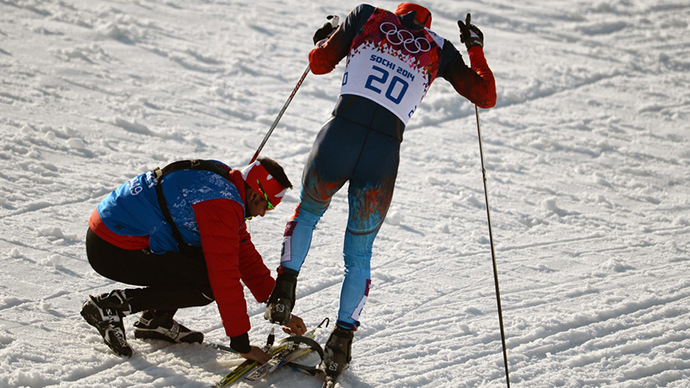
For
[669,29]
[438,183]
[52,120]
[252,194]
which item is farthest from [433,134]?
[669,29]

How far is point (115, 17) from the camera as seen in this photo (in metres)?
10.1

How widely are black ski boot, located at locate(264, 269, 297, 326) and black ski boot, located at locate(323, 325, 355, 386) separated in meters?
0.31

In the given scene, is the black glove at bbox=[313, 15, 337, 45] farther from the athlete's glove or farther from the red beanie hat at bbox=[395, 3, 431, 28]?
the red beanie hat at bbox=[395, 3, 431, 28]

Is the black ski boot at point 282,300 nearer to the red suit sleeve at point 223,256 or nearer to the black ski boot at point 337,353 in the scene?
the red suit sleeve at point 223,256

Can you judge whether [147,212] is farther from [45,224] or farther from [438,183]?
[438,183]

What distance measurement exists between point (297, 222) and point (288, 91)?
18.6ft

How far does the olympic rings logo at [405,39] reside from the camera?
364 cm

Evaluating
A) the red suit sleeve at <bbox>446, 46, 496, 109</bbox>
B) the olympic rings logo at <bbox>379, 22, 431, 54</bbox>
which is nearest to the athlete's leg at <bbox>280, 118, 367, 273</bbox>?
the olympic rings logo at <bbox>379, 22, 431, 54</bbox>

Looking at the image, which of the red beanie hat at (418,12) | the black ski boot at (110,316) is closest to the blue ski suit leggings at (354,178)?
the red beanie hat at (418,12)

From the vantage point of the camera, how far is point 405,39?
144 inches

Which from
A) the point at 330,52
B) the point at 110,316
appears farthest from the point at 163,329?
the point at 330,52

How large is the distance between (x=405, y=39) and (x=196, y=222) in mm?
1557

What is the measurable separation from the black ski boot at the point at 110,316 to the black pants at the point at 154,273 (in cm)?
6

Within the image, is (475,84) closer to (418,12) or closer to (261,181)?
(418,12)
